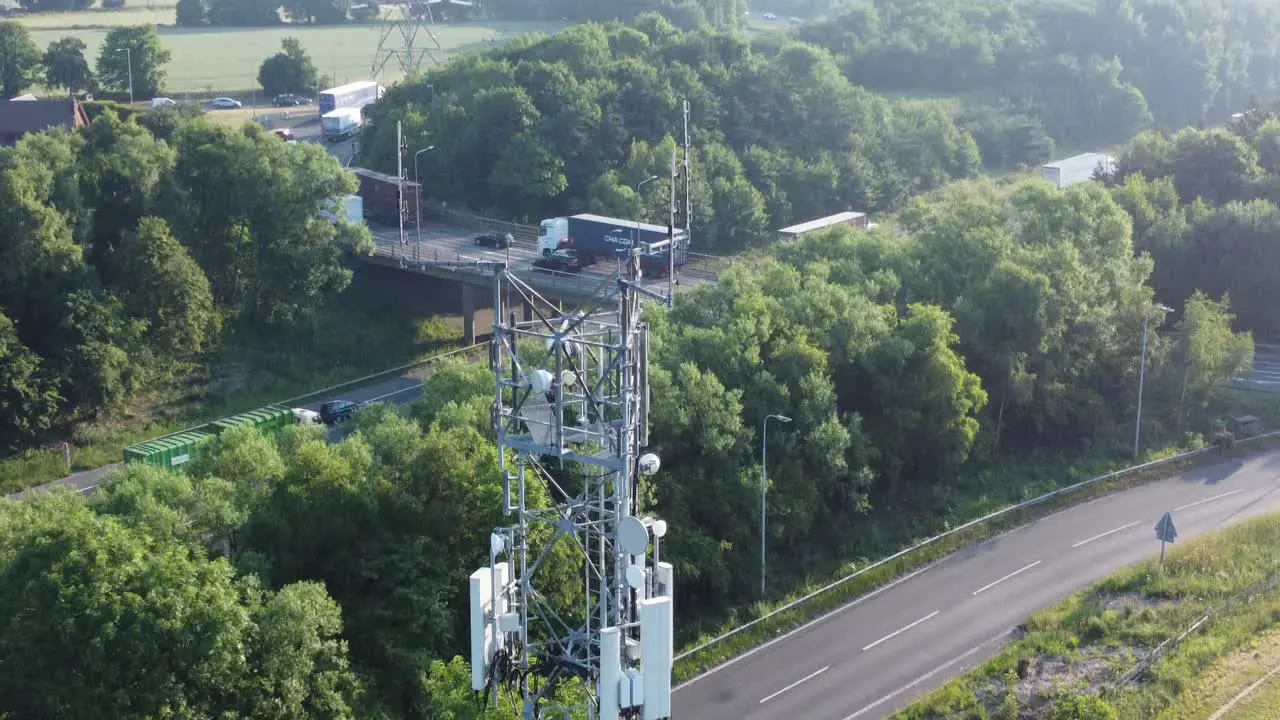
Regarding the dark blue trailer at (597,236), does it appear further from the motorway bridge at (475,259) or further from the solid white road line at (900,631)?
the solid white road line at (900,631)

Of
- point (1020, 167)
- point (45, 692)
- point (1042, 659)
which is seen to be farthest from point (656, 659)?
point (1020, 167)

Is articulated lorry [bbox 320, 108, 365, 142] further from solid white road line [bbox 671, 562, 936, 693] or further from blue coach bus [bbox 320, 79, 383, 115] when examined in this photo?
solid white road line [bbox 671, 562, 936, 693]

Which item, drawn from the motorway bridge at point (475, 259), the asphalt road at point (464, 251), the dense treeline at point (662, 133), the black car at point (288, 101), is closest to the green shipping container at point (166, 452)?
the motorway bridge at point (475, 259)

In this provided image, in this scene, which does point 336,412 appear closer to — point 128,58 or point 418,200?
point 418,200

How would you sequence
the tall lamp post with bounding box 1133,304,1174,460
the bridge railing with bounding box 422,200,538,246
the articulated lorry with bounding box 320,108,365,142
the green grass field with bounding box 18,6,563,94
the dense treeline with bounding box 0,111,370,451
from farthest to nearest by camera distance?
the green grass field with bounding box 18,6,563,94, the articulated lorry with bounding box 320,108,365,142, the bridge railing with bounding box 422,200,538,246, the dense treeline with bounding box 0,111,370,451, the tall lamp post with bounding box 1133,304,1174,460

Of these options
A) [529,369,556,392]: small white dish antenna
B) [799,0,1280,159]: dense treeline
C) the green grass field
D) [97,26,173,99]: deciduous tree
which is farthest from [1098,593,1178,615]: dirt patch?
the green grass field

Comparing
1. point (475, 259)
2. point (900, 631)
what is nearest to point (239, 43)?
point (475, 259)

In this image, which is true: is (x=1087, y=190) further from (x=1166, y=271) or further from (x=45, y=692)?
(x=45, y=692)
